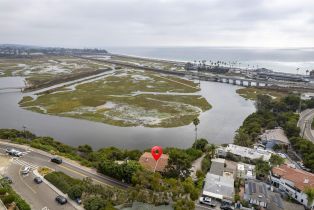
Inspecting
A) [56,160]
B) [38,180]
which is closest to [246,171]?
[56,160]

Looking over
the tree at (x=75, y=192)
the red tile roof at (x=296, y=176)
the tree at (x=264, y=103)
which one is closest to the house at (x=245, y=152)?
the red tile roof at (x=296, y=176)

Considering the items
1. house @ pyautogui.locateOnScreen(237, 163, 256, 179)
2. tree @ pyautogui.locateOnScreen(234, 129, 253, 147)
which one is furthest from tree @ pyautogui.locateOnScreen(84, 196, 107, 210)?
tree @ pyautogui.locateOnScreen(234, 129, 253, 147)

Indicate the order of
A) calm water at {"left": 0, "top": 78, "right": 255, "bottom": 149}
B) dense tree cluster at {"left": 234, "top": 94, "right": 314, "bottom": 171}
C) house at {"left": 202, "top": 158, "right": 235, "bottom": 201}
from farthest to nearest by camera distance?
calm water at {"left": 0, "top": 78, "right": 255, "bottom": 149}, dense tree cluster at {"left": 234, "top": 94, "right": 314, "bottom": 171}, house at {"left": 202, "top": 158, "right": 235, "bottom": 201}

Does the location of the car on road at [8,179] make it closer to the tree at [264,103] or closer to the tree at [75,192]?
the tree at [75,192]

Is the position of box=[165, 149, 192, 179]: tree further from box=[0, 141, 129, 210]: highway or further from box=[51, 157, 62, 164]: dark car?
box=[51, 157, 62, 164]: dark car

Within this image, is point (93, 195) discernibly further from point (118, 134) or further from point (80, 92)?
point (80, 92)
